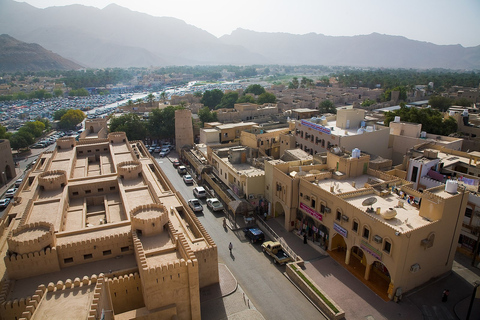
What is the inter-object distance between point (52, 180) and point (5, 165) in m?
30.1

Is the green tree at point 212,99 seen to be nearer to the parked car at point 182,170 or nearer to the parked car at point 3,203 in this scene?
the parked car at point 182,170

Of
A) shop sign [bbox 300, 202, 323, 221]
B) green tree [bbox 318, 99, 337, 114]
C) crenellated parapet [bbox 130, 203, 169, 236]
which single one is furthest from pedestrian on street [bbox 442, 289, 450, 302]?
green tree [bbox 318, 99, 337, 114]

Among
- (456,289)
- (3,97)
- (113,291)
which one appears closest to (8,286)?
(113,291)

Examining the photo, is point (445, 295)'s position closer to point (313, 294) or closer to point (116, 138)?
point (313, 294)

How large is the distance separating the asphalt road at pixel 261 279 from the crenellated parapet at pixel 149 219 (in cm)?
788

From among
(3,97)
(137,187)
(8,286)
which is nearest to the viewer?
(8,286)

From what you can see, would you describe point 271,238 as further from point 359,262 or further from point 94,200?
point 94,200

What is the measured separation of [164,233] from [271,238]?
12379mm

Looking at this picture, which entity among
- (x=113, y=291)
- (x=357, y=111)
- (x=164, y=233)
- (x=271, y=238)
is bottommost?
(x=271, y=238)

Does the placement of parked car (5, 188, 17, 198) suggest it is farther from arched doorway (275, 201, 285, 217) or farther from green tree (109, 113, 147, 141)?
arched doorway (275, 201, 285, 217)

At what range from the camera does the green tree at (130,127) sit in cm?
6800

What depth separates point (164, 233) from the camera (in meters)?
25.0

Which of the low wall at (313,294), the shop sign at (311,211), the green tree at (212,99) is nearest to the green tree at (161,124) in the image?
the green tree at (212,99)

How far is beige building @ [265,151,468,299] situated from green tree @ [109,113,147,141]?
4220 cm
